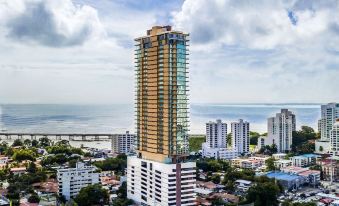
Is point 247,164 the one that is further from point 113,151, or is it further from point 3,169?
point 3,169

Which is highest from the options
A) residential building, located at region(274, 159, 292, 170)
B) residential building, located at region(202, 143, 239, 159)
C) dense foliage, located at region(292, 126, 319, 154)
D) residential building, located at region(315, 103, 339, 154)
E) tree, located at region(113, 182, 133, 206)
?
residential building, located at region(315, 103, 339, 154)

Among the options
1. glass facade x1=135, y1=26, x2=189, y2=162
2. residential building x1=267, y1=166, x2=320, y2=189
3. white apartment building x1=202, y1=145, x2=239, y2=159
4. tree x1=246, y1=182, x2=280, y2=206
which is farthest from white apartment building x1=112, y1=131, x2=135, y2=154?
tree x1=246, y1=182, x2=280, y2=206

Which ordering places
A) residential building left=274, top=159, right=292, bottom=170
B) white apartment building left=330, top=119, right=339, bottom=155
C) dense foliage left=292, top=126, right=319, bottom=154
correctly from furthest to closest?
dense foliage left=292, top=126, right=319, bottom=154
white apartment building left=330, top=119, right=339, bottom=155
residential building left=274, top=159, right=292, bottom=170

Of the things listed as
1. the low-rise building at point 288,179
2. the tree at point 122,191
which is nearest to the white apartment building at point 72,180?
the tree at point 122,191

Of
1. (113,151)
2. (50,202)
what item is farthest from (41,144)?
(50,202)

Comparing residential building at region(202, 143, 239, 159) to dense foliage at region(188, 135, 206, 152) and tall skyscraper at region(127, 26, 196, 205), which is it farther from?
tall skyscraper at region(127, 26, 196, 205)

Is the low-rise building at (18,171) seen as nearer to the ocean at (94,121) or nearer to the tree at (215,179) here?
the tree at (215,179)
